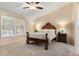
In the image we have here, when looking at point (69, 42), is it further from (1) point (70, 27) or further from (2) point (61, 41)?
(1) point (70, 27)

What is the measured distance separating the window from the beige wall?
15.3 inches

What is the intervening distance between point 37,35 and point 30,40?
0.68 feet

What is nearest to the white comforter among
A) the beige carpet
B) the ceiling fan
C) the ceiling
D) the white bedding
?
the white bedding

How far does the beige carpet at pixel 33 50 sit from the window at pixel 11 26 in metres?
0.22

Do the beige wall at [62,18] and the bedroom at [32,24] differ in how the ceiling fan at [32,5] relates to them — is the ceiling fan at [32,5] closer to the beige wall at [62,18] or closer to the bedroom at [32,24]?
the bedroom at [32,24]

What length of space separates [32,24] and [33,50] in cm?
55

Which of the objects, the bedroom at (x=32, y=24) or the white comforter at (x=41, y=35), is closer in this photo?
the bedroom at (x=32, y=24)

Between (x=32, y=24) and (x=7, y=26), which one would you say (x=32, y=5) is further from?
(x=7, y=26)

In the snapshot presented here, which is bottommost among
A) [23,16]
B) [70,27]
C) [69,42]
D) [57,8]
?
[69,42]

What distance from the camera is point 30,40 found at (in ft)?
7.27

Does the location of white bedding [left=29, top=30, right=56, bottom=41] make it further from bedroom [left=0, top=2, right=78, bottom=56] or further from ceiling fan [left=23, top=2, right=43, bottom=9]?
ceiling fan [left=23, top=2, right=43, bottom=9]

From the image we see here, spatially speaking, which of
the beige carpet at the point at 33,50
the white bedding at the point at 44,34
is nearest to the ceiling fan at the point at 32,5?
the white bedding at the point at 44,34

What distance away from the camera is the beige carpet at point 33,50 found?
209 centimetres

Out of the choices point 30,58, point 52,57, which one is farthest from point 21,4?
point 52,57
